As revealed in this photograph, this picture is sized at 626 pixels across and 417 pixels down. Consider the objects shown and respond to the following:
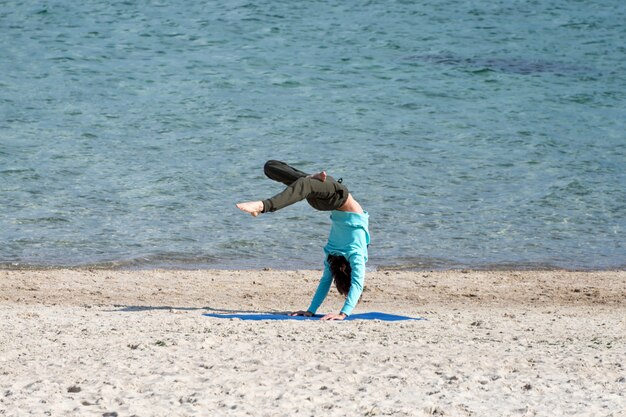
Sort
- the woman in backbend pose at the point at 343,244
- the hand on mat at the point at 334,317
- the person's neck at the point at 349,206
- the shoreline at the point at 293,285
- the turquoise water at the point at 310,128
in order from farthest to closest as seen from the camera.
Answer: the turquoise water at the point at 310,128 < the shoreline at the point at 293,285 < the person's neck at the point at 349,206 < the hand on mat at the point at 334,317 < the woman in backbend pose at the point at 343,244

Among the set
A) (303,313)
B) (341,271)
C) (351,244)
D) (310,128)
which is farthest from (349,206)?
(310,128)

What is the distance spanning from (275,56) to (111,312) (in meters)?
15.3

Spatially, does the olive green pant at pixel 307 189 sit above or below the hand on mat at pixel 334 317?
above

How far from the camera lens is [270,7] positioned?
89.1 ft

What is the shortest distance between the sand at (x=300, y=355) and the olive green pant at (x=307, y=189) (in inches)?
35.6

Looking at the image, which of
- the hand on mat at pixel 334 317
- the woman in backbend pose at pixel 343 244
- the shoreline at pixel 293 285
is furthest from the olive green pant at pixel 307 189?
the shoreline at pixel 293 285

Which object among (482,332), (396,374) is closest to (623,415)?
(396,374)

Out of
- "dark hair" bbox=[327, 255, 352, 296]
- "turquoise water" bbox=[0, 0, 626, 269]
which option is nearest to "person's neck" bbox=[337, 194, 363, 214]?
"dark hair" bbox=[327, 255, 352, 296]

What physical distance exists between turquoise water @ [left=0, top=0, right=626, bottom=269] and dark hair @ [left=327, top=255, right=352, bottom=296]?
117 inches

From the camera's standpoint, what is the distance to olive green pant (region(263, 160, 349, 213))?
7.27 m

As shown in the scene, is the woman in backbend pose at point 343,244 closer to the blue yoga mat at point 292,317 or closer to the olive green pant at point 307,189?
the olive green pant at point 307,189

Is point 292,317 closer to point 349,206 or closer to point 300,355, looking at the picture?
point 349,206

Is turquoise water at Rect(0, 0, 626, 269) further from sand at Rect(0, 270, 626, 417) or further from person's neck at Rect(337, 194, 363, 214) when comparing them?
person's neck at Rect(337, 194, 363, 214)

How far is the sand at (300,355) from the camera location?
550 centimetres
